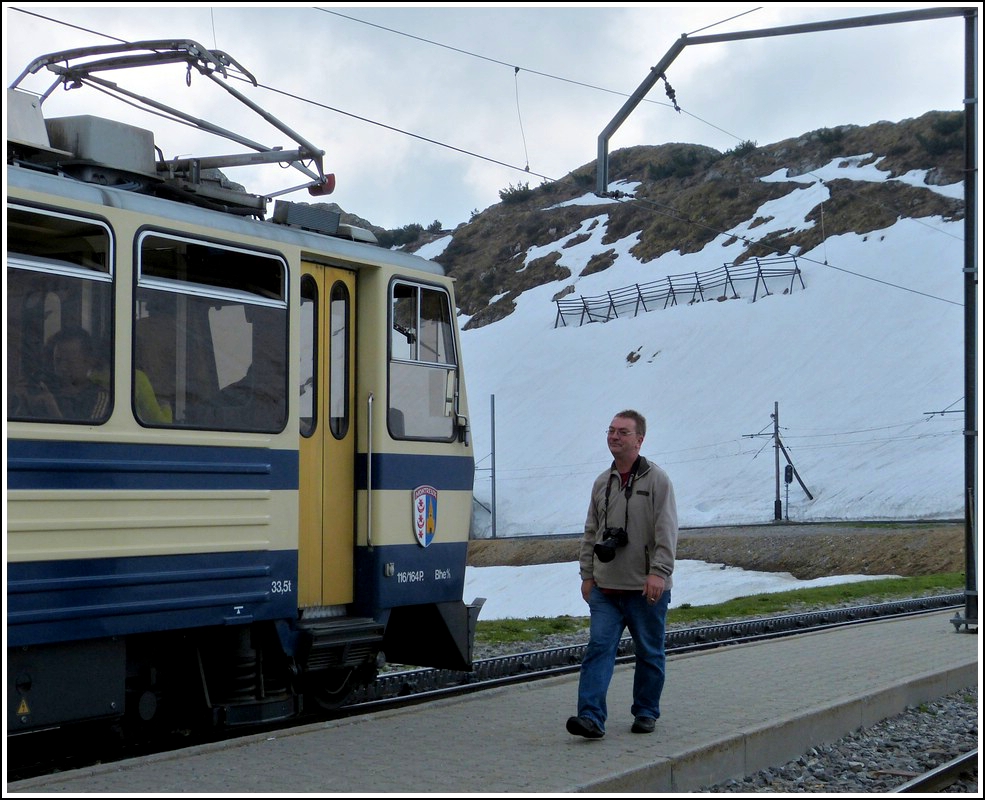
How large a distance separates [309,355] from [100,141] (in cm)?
188

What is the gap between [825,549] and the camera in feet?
129

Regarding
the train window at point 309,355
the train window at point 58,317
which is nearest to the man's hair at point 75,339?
the train window at point 58,317

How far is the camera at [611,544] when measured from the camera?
25.6 ft

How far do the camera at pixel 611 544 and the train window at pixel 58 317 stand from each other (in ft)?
9.53

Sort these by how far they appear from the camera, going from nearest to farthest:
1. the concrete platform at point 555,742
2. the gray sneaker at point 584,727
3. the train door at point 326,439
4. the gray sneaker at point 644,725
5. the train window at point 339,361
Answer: the concrete platform at point 555,742
the gray sneaker at point 584,727
the gray sneaker at point 644,725
the train door at point 326,439
the train window at point 339,361

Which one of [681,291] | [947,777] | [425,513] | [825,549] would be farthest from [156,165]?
[681,291]

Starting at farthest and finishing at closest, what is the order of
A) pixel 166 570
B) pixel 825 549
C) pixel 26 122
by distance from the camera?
pixel 825 549 → pixel 26 122 → pixel 166 570

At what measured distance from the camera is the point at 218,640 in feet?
26.6

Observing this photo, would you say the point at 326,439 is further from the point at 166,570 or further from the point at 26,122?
the point at 26,122

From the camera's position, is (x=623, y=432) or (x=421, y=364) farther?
(x=421, y=364)

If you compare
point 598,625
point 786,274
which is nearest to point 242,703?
point 598,625

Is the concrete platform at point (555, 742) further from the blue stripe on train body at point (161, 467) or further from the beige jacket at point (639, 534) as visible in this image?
the blue stripe on train body at point (161, 467)

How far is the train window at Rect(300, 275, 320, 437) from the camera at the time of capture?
866cm

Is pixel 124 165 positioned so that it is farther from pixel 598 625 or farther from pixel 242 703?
pixel 598 625
